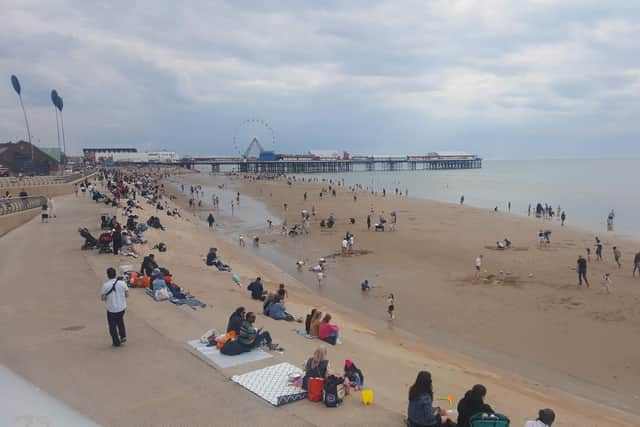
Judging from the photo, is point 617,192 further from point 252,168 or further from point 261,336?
point 252,168

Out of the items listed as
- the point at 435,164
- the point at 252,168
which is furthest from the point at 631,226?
the point at 435,164

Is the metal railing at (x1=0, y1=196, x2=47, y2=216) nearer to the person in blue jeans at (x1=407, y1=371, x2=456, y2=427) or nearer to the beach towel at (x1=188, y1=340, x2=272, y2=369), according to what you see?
the beach towel at (x1=188, y1=340, x2=272, y2=369)

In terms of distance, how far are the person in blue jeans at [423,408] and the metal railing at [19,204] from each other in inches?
774

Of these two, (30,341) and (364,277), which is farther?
(364,277)

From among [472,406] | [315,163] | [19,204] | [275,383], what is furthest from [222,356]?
[315,163]

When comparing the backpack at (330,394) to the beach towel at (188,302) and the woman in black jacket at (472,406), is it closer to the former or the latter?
the woman in black jacket at (472,406)

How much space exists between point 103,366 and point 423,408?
14.9ft

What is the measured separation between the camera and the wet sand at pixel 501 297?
397 inches

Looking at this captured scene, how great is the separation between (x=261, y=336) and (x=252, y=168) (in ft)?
470

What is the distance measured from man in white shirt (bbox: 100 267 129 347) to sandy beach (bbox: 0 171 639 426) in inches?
12.4

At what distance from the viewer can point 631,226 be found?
107ft

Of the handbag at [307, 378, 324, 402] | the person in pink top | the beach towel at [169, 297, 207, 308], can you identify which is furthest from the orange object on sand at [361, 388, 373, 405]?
the beach towel at [169, 297, 207, 308]

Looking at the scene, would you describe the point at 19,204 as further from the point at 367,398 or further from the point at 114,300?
the point at 367,398

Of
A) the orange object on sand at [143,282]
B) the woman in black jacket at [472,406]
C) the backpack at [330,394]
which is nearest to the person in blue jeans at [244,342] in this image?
the backpack at [330,394]
